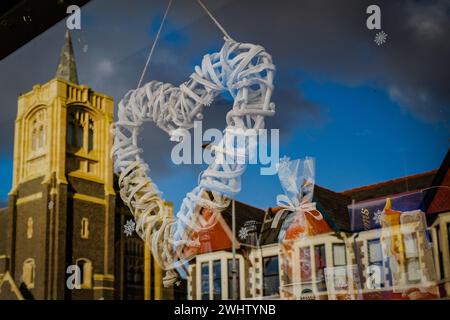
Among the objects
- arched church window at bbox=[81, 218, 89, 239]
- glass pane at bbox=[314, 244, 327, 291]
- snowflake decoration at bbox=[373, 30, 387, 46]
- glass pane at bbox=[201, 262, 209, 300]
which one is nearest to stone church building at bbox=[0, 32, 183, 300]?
arched church window at bbox=[81, 218, 89, 239]

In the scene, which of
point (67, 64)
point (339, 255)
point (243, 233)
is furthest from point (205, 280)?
point (67, 64)

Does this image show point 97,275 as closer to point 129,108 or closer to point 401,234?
point 129,108

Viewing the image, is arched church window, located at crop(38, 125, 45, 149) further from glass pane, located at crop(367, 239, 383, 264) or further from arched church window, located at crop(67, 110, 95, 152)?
glass pane, located at crop(367, 239, 383, 264)

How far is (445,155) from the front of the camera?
11.0 feet

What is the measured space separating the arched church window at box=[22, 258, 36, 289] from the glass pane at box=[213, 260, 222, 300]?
5.01ft

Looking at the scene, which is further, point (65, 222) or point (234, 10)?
point (65, 222)

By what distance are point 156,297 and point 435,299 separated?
1772 mm

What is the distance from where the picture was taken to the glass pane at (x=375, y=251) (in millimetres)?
3514

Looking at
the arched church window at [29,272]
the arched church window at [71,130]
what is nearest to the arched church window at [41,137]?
the arched church window at [71,130]

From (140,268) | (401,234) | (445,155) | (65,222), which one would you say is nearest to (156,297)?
(140,268)

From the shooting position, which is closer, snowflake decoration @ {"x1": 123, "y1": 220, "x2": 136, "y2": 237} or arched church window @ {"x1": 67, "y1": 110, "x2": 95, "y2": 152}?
snowflake decoration @ {"x1": 123, "y1": 220, "x2": 136, "y2": 237}

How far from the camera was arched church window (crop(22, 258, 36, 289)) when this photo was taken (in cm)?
503

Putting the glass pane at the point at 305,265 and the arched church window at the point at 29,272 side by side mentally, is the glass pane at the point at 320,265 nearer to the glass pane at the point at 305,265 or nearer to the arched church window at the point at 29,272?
the glass pane at the point at 305,265

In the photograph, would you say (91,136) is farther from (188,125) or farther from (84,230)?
(188,125)
